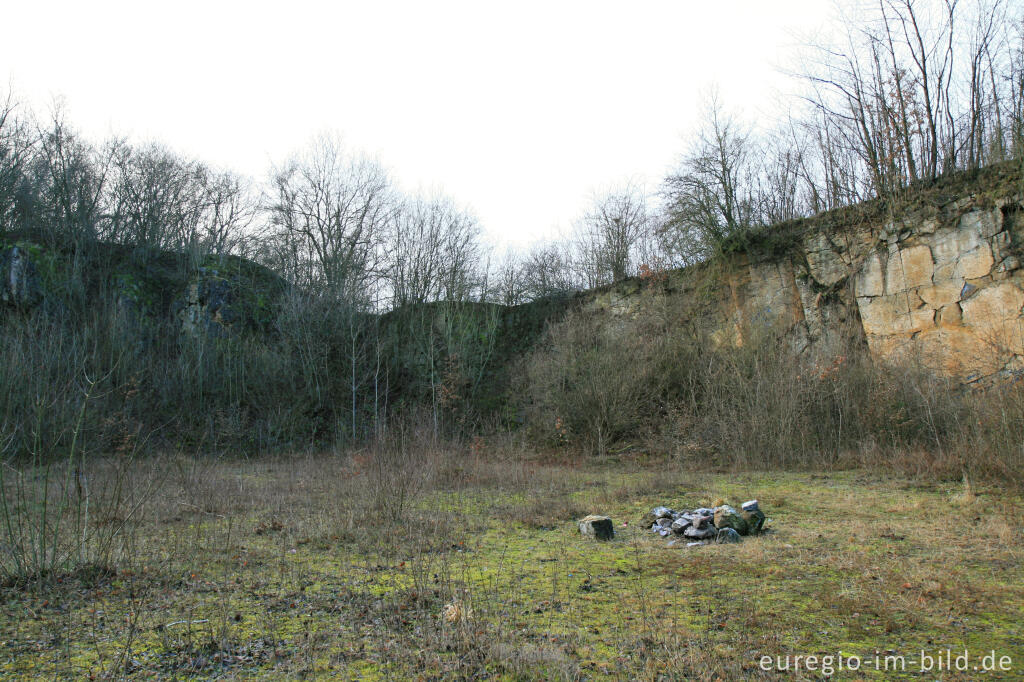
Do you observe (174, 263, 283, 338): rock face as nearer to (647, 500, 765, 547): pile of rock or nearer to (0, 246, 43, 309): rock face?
(0, 246, 43, 309): rock face

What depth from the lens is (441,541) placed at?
243 inches

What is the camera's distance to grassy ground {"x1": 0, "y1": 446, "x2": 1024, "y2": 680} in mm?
3307

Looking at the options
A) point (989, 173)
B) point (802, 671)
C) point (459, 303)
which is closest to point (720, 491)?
point (802, 671)

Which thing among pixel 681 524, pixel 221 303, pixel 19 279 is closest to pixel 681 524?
pixel 681 524

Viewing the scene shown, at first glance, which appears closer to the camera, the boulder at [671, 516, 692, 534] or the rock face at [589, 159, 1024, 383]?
the boulder at [671, 516, 692, 534]

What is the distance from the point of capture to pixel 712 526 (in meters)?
6.19

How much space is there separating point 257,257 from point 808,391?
77.2ft

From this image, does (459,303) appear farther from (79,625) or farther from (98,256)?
(79,625)

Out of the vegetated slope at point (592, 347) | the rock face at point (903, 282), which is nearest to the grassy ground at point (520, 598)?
the vegetated slope at point (592, 347)

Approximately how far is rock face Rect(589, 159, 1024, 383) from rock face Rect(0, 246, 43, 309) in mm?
23651

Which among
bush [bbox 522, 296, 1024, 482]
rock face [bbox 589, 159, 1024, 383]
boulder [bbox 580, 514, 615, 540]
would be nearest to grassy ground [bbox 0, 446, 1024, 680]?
boulder [bbox 580, 514, 615, 540]

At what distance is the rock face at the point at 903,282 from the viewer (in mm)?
13188

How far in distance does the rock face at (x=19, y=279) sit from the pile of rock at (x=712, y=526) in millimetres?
24388

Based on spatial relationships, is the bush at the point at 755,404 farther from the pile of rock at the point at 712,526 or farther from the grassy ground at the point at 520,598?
the pile of rock at the point at 712,526
